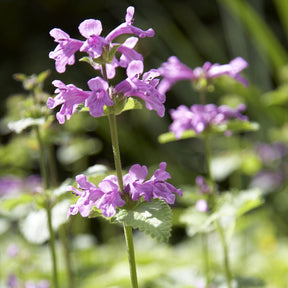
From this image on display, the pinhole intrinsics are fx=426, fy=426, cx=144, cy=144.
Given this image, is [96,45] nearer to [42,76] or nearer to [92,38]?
[92,38]

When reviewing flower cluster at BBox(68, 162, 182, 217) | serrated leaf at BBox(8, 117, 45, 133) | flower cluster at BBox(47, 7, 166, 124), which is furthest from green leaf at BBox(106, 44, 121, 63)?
serrated leaf at BBox(8, 117, 45, 133)

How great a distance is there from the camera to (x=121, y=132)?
4.22 meters

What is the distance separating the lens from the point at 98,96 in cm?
86

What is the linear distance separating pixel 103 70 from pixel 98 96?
3.7 inches

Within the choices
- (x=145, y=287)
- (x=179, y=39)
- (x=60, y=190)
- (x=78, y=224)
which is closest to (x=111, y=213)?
(x=60, y=190)

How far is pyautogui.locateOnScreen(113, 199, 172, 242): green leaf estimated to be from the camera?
2.65ft

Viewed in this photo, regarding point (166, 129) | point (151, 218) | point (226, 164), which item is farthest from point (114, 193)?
point (166, 129)

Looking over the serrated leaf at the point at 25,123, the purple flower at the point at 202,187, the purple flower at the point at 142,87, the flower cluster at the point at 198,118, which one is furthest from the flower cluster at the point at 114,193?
the purple flower at the point at 202,187

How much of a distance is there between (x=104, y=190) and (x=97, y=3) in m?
4.74

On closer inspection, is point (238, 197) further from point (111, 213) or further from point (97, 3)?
point (97, 3)

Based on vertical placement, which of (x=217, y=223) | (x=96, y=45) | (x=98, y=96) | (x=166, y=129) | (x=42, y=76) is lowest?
(x=217, y=223)

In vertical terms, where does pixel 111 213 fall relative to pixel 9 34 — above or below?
below

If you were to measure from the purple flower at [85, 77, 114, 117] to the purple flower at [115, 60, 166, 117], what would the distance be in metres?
0.06

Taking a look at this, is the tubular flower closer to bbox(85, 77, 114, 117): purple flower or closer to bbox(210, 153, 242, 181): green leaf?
bbox(85, 77, 114, 117): purple flower
